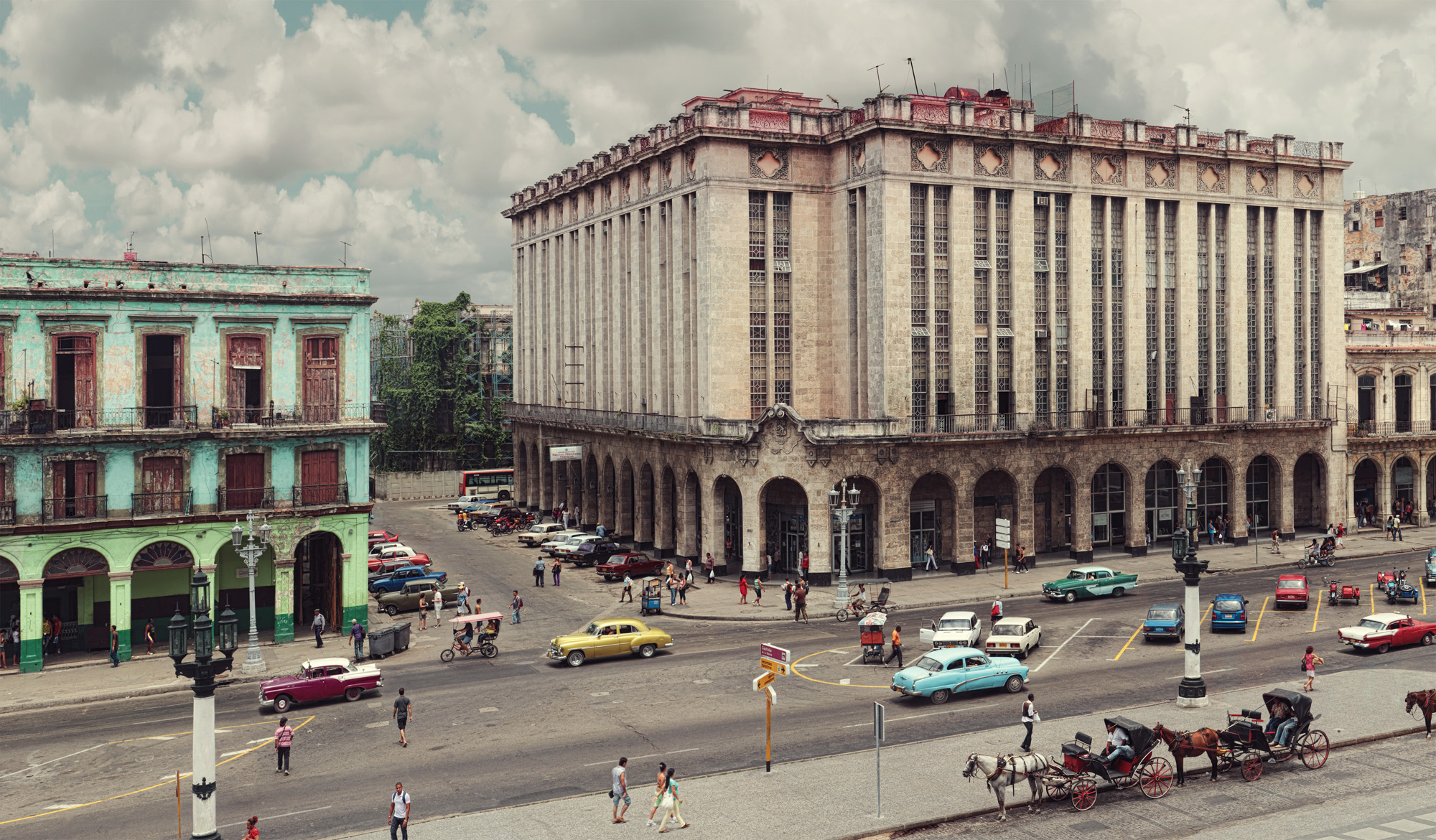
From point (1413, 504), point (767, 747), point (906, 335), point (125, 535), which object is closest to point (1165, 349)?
point (906, 335)

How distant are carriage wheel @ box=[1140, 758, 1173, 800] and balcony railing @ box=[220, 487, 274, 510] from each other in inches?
1376

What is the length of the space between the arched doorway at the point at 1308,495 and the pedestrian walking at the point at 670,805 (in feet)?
200

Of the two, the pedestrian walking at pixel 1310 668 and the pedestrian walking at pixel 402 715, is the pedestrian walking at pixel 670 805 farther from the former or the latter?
the pedestrian walking at pixel 1310 668

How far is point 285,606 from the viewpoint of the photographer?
152 feet

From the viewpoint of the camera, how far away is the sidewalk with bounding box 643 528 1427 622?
51969 mm

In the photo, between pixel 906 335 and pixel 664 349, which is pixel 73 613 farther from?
pixel 906 335

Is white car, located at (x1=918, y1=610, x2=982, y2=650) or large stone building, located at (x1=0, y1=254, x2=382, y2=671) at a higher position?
large stone building, located at (x1=0, y1=254, x2=382, y2=671)

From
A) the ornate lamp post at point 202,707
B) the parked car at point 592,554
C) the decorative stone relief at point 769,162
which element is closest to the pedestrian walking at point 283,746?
the ornate lamp post at point 202,707

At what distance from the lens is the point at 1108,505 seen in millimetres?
66750

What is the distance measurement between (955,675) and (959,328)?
28907mm

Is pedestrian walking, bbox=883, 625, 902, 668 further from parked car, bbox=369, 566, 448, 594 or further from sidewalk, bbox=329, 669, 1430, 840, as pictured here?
parked car, bbox=369, 566, 448, 594

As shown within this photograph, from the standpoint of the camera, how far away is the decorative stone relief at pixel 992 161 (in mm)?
61000

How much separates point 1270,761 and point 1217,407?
44919mm

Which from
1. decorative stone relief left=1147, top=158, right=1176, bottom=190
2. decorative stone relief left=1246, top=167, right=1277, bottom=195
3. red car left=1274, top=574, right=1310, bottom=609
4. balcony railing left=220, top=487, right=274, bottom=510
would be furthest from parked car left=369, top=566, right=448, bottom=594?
decorative stone relief left=1246, top=167, right=1277, bottom=195
